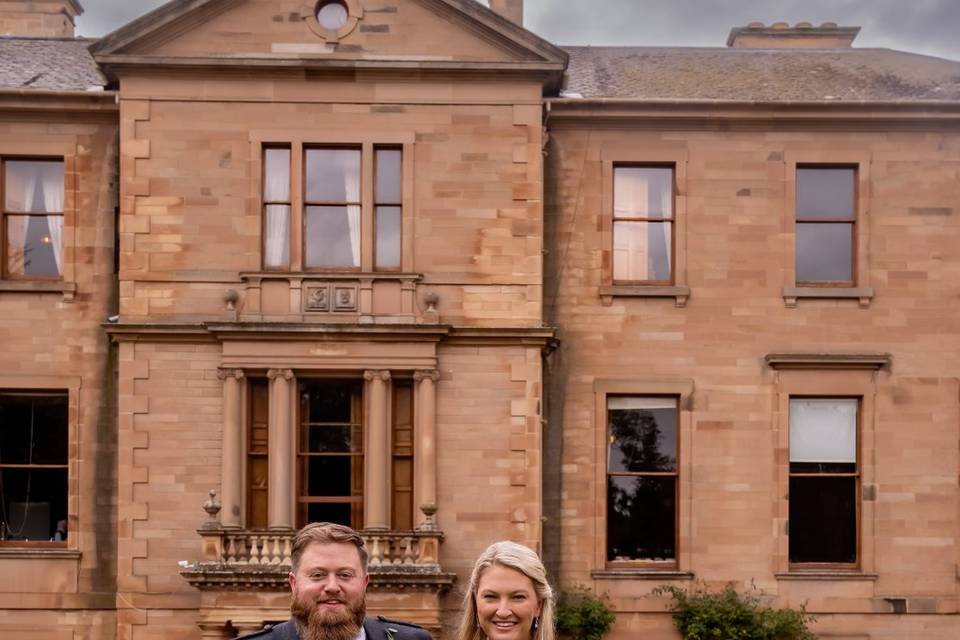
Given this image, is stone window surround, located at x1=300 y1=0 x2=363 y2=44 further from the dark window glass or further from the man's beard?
the man's beard

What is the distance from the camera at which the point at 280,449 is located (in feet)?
69.4

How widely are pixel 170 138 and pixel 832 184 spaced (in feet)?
33.2

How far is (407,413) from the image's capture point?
21.7 meters

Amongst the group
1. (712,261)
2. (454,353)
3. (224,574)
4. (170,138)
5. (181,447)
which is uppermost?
(170,138)

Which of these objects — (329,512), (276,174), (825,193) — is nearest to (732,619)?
(329,512)

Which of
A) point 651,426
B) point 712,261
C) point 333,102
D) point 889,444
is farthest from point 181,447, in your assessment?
point 889,444

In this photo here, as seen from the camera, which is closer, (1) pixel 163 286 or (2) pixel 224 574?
(2) pixel 224 574

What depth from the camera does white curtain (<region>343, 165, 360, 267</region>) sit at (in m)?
21.7

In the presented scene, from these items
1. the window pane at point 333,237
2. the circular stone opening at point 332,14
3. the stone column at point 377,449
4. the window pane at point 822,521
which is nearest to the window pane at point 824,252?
the window pane at point 822,521

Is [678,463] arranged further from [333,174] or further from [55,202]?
[55,202]

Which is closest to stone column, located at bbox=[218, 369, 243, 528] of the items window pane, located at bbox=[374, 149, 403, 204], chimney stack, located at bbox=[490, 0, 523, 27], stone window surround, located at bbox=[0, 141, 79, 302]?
stone window surround, located at bbox=[0, 141, 79, 302]

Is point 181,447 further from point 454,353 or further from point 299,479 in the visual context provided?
point 454,353

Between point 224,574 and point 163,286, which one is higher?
point 163,286

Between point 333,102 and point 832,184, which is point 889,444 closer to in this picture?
point 832,184
